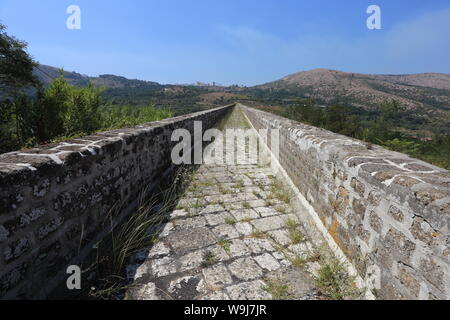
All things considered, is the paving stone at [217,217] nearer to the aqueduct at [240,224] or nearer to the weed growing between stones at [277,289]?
the aqueduct at [240,224]

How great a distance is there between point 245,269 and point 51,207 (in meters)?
1.71

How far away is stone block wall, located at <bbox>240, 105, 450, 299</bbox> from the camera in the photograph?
1.27 m

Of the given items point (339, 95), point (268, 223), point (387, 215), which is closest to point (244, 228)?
point (268, 223)

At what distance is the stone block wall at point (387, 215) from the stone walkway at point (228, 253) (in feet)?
1.64

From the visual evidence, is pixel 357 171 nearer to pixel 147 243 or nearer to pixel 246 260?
pixel 246 260

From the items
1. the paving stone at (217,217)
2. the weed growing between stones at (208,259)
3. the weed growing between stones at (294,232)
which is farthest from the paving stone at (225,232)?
the weed growing between stones at (294,232)

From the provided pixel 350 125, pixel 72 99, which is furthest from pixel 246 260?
pixel 350 125

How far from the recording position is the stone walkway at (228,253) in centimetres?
200

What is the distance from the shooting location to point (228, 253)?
251cm

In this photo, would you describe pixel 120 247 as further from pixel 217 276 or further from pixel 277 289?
pixel 277 289

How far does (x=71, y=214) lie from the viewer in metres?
1.92

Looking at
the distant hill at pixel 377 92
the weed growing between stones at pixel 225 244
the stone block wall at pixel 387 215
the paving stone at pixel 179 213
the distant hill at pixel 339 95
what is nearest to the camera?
the stone block wall at pixel 387 215

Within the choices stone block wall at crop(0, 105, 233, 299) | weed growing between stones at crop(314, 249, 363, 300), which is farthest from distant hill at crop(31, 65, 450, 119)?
weed growing between stones at crop(314, 249, 363, 300)
